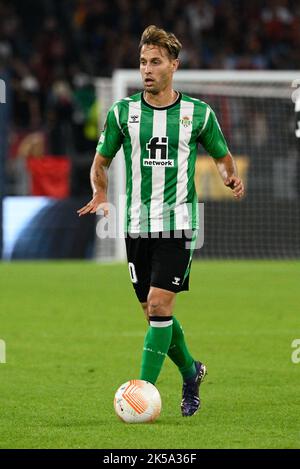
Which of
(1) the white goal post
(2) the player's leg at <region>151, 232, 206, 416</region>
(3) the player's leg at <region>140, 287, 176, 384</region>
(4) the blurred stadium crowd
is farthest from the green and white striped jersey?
(4) the blurred stadium crowd

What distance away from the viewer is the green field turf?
6328mm

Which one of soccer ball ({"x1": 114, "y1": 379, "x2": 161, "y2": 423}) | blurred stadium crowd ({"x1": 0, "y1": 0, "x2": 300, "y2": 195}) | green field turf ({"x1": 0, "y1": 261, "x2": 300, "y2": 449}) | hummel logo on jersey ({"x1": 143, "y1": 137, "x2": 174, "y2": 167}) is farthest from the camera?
blurred stadium crowd ({"x1": 0, "y1": 0, "x2": 300, "y2": 195})

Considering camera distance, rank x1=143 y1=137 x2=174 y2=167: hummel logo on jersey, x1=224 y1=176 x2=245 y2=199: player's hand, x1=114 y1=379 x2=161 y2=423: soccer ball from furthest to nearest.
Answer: x1=224 y1=176 x2=245 y2=199: player's hand, x1=143 y1=137 x2=174 y2=167: hummel logo on jersey, x1=114 y1=379 x2=161 y2=423: soccer ball

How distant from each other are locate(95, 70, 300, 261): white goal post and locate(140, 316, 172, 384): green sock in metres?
10.6

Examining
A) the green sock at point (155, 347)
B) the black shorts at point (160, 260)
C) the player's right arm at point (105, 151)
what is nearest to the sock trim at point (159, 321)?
the green sock at point (155, 347)

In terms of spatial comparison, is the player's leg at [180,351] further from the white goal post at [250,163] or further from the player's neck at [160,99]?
the white goal post at [250,163]

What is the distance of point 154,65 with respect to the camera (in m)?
6.86

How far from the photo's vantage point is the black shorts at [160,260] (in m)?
6.84

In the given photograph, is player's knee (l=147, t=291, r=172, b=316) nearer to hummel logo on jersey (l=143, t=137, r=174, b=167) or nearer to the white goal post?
hummel logo on jersey (l=143, t=137, r=174, b=167)

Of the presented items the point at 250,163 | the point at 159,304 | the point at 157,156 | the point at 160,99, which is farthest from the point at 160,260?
the point at 250,163

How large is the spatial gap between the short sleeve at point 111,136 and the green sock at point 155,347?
1.03m

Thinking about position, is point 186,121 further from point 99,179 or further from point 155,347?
point 155,347

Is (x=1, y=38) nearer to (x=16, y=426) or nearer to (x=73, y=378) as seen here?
(x=73, y=378)

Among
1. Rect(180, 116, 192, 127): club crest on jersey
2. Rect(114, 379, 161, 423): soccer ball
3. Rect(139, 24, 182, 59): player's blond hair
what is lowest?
Rect(114, 379, 161, 423): soccer ball
